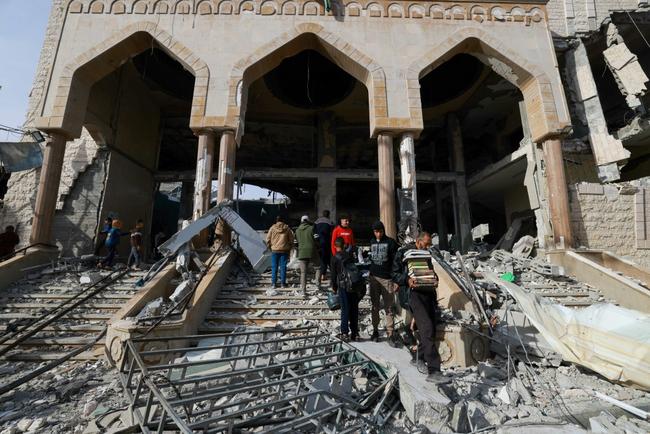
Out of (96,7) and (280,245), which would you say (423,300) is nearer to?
(280,245)

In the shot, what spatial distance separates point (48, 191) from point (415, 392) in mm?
9353

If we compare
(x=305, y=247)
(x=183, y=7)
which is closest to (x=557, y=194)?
(x=305, y=247)

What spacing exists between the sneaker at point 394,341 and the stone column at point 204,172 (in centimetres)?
547

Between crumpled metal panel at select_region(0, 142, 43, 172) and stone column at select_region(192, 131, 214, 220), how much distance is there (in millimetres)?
4795

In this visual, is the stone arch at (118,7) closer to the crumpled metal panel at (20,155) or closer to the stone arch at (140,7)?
the stone arch at (140,7)

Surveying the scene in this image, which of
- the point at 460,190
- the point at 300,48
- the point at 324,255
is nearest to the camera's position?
the point at 324,255

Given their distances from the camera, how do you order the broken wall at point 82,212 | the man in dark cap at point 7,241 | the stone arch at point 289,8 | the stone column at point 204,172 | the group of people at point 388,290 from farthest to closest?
the broken wall at point 82,212
the stone arch at point 289,8
the stone column at point 204,172
the man in dark cap at point 7,241
the group of people at point 388,290

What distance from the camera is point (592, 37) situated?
10.2 m

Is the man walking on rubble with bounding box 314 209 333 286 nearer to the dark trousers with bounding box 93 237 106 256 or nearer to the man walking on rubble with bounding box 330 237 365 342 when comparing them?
the man walking on rubble with bounding box 330 237 365 342

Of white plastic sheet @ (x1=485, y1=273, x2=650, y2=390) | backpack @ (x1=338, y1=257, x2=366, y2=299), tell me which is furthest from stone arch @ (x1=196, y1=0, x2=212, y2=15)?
white plastic sheet @ (x1=485, y1=273, x2=650, y2=390)

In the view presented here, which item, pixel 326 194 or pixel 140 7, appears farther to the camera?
pixel 326 194

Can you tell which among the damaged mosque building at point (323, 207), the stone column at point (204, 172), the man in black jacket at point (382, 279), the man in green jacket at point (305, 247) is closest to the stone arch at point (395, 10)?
the damaged mosque building at point (323, 207)

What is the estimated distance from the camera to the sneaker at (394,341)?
4273mm

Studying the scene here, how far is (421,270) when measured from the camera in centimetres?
374
